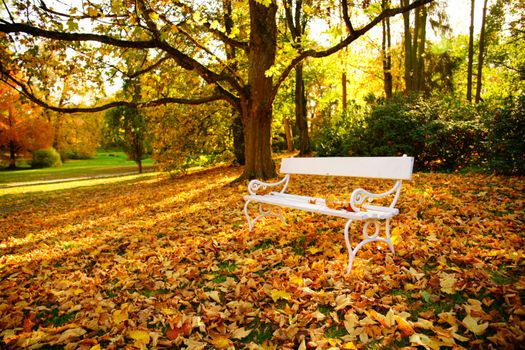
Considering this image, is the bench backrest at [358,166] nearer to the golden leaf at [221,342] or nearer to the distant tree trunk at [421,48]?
the golden leaf at [221,342]

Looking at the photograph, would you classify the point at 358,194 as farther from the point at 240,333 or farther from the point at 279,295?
the point at 240,333

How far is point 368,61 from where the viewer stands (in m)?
23.2

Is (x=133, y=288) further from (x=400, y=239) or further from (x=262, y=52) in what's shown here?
(x=262, y=52)

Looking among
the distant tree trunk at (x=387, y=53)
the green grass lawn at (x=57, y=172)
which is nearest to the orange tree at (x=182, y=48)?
the distant tree trunk at (x=387, y=53)

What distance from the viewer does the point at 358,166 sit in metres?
4.27

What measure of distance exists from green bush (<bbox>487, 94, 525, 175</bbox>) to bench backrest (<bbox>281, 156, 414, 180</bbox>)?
5052 millimetres

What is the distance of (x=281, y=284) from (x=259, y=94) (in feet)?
22.2

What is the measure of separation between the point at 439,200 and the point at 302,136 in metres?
11.3

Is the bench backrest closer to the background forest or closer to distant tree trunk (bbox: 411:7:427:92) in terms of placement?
the background forest

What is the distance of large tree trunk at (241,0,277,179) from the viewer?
29.3ft

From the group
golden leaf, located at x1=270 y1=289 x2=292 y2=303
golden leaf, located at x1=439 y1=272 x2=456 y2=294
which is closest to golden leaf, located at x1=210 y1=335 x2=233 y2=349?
golden leaf, located at x1=270 y1=289 x2=292 y2=303

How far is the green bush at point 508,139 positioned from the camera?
7258 millimetres

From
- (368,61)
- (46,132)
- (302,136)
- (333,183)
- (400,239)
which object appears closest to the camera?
(400,239)

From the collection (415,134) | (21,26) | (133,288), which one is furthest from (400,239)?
(21,26)
